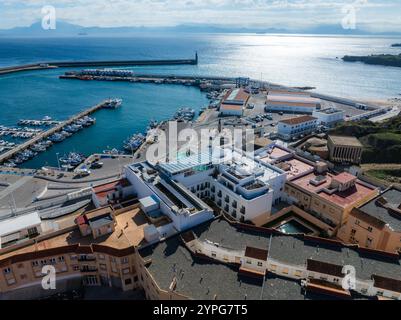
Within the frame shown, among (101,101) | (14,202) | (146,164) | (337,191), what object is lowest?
(14,202)

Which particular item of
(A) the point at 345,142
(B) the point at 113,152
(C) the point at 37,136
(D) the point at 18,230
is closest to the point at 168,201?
(D) the point at 18,230

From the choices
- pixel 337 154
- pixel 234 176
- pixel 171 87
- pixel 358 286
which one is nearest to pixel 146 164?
pixel 234 176

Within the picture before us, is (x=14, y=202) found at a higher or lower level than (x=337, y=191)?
lower

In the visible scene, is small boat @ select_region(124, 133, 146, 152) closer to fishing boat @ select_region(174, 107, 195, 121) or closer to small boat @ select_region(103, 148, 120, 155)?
small boat @ select_region(103, 148, 120, 155)

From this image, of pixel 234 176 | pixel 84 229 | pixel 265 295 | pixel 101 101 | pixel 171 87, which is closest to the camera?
pixel 265 295

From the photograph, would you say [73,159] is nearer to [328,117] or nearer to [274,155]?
[274,155]

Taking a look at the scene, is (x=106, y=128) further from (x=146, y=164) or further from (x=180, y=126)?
(x=146, y=164)

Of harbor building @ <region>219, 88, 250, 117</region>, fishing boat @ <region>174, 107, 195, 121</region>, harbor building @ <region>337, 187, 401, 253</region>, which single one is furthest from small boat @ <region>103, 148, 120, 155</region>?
harbor building @ <region>337, 187, 401, 253</region>
